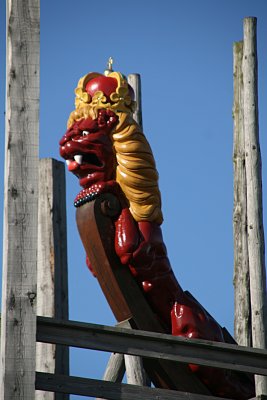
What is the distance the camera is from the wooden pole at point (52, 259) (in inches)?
385

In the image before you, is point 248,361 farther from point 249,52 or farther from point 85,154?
point 249,52

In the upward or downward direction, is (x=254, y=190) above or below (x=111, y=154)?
below

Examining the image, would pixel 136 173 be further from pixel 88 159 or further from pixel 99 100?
pixel 99 100

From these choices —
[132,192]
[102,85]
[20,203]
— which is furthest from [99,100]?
[20,203]

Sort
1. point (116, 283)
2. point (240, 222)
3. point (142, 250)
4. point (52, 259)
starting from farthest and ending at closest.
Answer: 1. point (240, 222)
2. point (52, 259)
3. point (142, 250)
4. point (116, 283)

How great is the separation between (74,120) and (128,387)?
3.13m

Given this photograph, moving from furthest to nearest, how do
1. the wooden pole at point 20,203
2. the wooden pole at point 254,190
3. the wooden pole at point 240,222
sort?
the wooden pole at point 240,222 → the wooden pole at point 254,190 → the wooden pole at point 20,203

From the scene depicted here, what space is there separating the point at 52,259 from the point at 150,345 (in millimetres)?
2879

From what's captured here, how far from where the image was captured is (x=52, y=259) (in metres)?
10.0

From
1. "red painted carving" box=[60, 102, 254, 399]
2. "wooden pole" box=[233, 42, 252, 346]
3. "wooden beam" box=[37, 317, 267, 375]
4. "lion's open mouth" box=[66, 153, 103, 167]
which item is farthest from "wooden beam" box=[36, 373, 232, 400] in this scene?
"wooden pole" box=[233, 42, 252, 346]

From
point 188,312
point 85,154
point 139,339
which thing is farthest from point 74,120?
point 139,339

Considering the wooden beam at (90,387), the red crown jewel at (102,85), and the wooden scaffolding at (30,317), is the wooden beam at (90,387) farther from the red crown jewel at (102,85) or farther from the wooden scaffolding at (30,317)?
the red crown jewel at (102,85)

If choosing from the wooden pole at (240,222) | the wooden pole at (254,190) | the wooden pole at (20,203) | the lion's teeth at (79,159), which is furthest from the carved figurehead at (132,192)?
the wooden pole at (20,203)

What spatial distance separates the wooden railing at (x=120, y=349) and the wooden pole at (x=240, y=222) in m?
2.62
